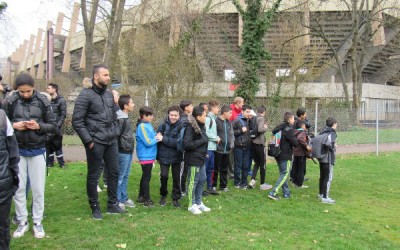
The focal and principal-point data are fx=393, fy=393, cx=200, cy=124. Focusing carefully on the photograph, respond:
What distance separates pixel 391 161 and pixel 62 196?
11110 millimetres

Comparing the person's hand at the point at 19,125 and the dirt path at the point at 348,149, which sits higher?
the person's hand at the point at 19,125

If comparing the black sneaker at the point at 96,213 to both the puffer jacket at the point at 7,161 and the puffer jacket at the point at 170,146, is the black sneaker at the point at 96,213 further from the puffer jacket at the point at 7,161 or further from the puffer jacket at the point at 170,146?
the puffer jacket at the point at 7,161

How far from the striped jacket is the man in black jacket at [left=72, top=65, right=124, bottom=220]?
80 centimetres

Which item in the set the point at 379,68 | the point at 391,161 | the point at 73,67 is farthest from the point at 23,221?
the point at 73,67

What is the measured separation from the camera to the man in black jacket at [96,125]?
528 centimetres

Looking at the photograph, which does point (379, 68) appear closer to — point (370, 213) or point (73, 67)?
point (73, 67)

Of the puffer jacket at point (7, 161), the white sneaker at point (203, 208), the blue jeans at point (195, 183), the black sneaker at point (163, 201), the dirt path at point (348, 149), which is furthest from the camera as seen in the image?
the dirt path at point (348, 149)

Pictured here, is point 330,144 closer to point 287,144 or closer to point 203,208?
point 287,144

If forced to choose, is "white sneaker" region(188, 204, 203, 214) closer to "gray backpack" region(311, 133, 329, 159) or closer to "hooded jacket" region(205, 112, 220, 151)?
"hooded jacket" region(205, 112, 220, 151)

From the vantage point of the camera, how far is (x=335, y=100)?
1078 inches

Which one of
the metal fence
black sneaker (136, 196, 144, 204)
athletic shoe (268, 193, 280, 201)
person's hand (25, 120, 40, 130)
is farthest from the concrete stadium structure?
person's hand (25, 120, 40, 130)

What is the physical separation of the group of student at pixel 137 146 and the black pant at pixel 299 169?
24mm

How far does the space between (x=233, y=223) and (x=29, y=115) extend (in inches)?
125

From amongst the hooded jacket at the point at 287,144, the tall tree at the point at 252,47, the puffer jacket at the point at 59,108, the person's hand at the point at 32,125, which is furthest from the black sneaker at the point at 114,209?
the tall tree at the point at 252,47
